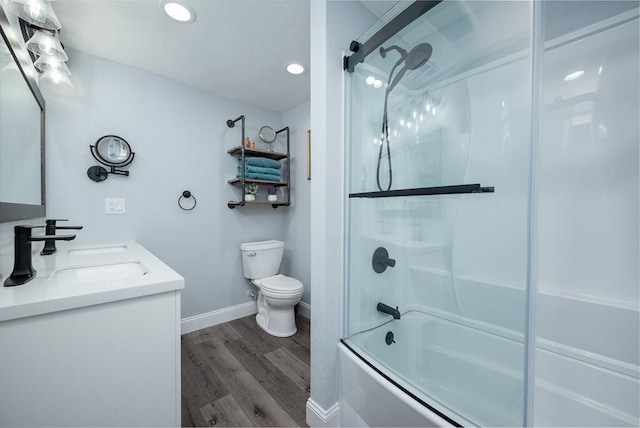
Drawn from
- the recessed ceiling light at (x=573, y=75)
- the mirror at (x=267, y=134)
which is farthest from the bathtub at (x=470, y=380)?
the mirror at (x=267, y=134)

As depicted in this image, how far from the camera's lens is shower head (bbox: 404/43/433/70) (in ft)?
3.72

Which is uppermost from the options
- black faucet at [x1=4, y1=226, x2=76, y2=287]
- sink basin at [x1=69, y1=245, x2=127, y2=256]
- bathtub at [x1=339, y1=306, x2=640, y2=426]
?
black faucet at [x1=4, y1=226, x2=76, y2=287]

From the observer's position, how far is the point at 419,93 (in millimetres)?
1206

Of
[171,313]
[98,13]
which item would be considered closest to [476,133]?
[171,313]

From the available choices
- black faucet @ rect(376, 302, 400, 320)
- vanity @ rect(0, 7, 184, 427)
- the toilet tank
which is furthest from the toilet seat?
vanity @ rect(0, 7, 184, 427)

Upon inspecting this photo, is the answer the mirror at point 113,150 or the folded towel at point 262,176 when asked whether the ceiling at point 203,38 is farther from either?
the folded towel at point 262,176

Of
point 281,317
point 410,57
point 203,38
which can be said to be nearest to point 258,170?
point 203,38

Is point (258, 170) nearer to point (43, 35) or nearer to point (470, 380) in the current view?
point (43, 35)

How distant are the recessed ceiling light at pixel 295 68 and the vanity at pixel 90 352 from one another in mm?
1725

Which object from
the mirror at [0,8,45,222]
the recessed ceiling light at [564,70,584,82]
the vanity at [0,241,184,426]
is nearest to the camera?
the vanity at [0,241,184,426]

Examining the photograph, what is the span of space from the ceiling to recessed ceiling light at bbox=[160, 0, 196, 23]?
3cm

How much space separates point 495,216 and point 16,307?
5.00 feet

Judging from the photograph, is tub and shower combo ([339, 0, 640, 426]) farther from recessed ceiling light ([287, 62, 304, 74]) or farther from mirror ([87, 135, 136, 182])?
mirror ([87, 135, 136, 182])

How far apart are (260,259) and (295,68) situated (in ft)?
Result: 5.57
